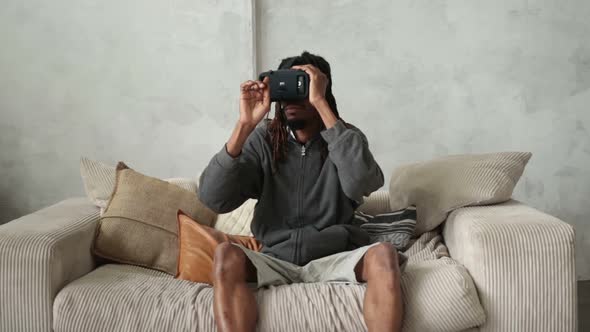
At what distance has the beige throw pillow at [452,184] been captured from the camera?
6.74 ft

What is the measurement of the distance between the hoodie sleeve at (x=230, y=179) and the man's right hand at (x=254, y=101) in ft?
0.34

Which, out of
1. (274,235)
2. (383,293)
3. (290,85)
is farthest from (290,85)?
(383,293)

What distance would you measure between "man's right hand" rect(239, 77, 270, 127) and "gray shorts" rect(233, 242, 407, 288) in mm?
368

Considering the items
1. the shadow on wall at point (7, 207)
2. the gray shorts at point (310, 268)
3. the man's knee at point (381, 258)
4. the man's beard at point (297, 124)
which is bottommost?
the shadow on wall at point (7, 207)

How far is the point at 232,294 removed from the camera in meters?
1.63

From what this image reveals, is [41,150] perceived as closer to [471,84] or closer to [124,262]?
[124,262]

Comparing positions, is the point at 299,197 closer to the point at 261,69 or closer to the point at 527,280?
the point at 527,280

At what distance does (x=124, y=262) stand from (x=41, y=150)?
3.65ft

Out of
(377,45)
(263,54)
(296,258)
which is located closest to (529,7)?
(377,45)

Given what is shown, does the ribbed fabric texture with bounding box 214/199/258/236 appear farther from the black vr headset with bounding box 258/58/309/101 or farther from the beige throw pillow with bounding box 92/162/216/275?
the black vr headset with bounding box 258/58/309/101

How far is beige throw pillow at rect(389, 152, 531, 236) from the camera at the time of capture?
2.05m

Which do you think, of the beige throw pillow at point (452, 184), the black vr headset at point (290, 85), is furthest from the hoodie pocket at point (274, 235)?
the beige throw pillow at point (452, 184)

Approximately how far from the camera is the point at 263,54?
2916 millimetres

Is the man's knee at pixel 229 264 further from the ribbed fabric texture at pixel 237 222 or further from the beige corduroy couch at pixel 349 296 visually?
the ribbed fabric texture at pixel 237 222
